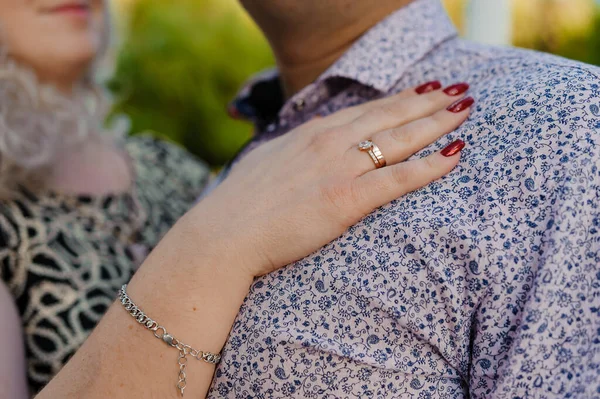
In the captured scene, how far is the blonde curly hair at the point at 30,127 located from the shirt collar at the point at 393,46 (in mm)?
897

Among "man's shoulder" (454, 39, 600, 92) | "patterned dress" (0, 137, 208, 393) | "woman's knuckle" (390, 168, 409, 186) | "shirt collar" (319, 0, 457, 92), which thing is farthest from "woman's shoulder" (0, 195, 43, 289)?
"man's shoulder" (454, 39, 600, 92)

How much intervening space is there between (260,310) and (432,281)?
0.26 m

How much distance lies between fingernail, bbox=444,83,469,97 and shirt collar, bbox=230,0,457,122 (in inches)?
5.0

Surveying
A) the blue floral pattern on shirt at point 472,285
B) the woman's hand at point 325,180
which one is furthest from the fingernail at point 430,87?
the blue floral pattern on shirt at point 472,285

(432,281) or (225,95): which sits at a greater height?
(432,281)

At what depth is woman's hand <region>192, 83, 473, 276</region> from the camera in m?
0.89

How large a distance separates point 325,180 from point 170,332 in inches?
13.4

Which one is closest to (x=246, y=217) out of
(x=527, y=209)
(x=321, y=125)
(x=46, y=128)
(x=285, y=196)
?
(x=285, y=196)

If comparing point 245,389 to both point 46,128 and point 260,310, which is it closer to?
point 260,310

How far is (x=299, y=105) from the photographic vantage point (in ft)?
4.01

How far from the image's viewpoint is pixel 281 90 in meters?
1.55

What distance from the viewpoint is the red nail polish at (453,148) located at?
878 millimetres

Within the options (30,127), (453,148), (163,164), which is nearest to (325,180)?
(453,148)

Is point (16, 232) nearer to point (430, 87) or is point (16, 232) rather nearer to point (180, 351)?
point (180, 351)
